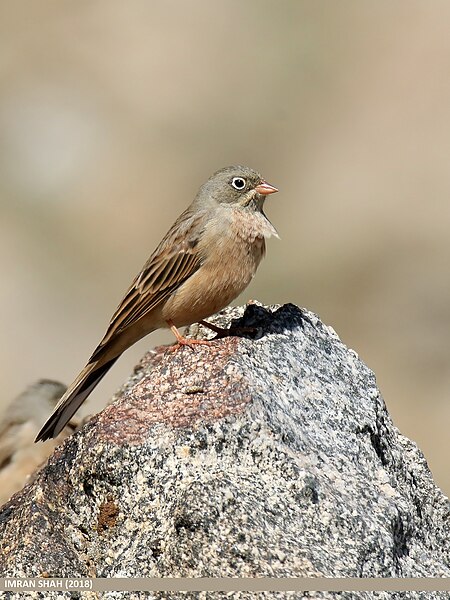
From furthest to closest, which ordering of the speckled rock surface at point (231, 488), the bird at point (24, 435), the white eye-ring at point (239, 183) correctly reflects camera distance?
1. the white eye-ring at point (239, 183)
2. the bird at point (24, 435)
3. the speckled rock surface at point (231, 488)

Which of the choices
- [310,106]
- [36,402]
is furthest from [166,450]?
[310,106]

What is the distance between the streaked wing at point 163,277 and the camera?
8844mm

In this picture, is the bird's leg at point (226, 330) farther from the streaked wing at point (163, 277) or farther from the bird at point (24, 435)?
the bird at point (24, 435)

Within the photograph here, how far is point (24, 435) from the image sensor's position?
9430 mm

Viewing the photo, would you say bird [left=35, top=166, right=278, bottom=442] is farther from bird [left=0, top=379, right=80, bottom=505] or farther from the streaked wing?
bird [left=0, top=379, right=80, bottom=505]

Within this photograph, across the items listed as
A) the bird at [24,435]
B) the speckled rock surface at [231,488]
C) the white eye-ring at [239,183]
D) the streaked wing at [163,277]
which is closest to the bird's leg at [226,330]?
the speckled rock surface at [231,488]

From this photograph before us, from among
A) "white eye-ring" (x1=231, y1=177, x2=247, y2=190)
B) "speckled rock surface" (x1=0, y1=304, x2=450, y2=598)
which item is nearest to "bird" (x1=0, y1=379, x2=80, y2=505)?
"white eye-ring" (x1=231, y1=177, x2=247, y2=190)

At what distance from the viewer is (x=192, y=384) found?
6.70 m

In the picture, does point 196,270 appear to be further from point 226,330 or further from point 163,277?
point 226,330

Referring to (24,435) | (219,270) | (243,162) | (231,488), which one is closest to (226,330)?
(219,270)

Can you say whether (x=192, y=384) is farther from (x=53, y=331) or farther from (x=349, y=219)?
(x=349, y=219)

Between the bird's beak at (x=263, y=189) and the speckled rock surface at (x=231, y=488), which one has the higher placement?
the bird's beak at (x=263, y=189)

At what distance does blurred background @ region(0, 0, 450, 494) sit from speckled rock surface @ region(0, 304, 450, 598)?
8.69 metres

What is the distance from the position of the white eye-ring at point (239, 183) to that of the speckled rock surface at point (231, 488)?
2290 millimetres
